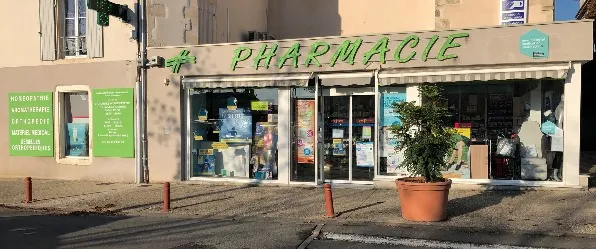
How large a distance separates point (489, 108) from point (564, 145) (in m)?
1.67

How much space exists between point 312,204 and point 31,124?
903 centimetres

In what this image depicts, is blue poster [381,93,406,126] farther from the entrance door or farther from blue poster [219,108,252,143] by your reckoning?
blue poster [219,108,252,143]

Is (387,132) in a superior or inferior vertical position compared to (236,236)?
superior

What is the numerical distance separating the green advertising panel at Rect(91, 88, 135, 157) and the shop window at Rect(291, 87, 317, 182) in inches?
167

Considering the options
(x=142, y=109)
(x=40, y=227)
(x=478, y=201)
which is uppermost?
(x=142, y=109)

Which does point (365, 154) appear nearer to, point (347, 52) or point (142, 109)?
point (347, 52)

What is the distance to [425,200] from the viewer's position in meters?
7.88

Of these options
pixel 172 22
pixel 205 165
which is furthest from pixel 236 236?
pixel 172 22

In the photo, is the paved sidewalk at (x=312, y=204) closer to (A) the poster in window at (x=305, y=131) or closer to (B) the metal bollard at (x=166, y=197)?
(B) the metal bollard at (x=166, y=197)

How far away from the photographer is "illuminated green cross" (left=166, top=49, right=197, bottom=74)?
1277cm

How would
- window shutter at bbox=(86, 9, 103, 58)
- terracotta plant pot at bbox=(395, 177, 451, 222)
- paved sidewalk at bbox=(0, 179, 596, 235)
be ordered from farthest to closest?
1. window shutter at bbox=(86, 9, 103, 58)
2. paved sidewalk at bbox=(0, 179, 596, 235)
3. terracotta plant pot at bbox=(395, 177, 451, 222)

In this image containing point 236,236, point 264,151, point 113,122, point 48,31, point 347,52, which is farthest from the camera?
point 48,31

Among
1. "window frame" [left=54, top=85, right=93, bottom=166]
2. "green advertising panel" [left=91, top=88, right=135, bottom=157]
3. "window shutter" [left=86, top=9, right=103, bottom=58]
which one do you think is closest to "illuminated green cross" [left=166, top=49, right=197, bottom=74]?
"green advertising panel" [left=91, top=88, right=135, bottom=157]

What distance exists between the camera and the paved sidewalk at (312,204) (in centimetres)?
796
